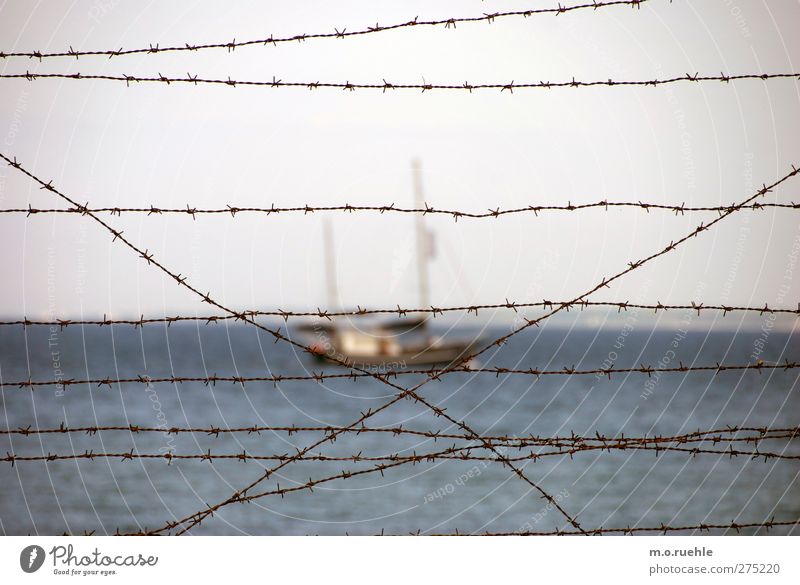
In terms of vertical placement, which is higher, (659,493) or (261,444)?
(261,444)

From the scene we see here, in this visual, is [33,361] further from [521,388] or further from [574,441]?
[574,441]

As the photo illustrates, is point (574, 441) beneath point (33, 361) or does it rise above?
beneath

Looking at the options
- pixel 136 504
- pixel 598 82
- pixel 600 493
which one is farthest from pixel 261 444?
pixel 598 82

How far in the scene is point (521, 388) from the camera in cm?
4297

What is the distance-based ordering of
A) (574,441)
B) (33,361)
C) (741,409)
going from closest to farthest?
(574,441)
(741,409)
(33,361)

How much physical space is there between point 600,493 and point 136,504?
34.0 ft

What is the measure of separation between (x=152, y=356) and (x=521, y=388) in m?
37.3

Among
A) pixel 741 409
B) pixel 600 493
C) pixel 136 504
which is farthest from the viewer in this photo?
pixel 741 409
